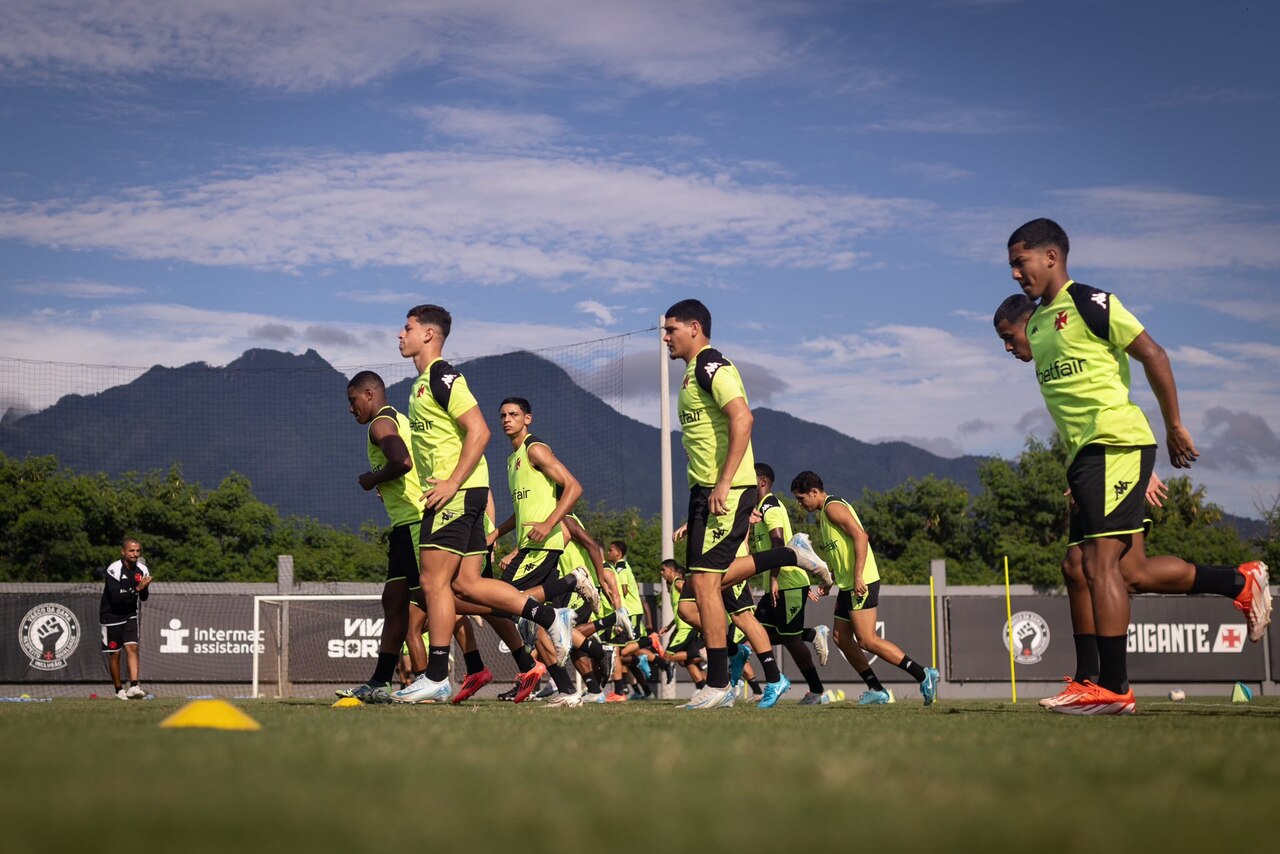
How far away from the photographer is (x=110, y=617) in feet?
52.2

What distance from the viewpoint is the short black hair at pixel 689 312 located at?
8.17 metres

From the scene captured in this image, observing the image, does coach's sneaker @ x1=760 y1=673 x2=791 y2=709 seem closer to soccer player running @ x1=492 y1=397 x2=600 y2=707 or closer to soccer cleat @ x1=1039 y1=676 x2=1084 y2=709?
soccer player running @ x1=492 y1=397 x2=600 y2=707

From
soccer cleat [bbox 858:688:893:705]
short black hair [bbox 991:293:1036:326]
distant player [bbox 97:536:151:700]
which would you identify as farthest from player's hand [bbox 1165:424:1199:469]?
distant player [bbox 97:536:151:700]

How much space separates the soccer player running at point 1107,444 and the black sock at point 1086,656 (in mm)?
219

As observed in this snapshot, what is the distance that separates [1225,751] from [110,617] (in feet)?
49.3

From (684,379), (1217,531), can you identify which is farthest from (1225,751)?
(1217,531)

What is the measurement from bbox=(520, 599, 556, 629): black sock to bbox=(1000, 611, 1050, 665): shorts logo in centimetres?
1477

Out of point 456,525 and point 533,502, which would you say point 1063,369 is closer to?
point 456,525

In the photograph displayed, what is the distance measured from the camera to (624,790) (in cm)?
250

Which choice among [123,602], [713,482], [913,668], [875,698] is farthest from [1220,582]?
[123,602]

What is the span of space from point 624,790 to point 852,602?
876cm

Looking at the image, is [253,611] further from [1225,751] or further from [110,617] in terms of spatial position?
[1225,751]

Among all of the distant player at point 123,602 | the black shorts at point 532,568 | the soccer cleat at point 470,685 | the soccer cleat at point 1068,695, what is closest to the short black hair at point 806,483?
the black shorts at point 532,568

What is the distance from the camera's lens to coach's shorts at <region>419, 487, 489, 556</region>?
761cm
